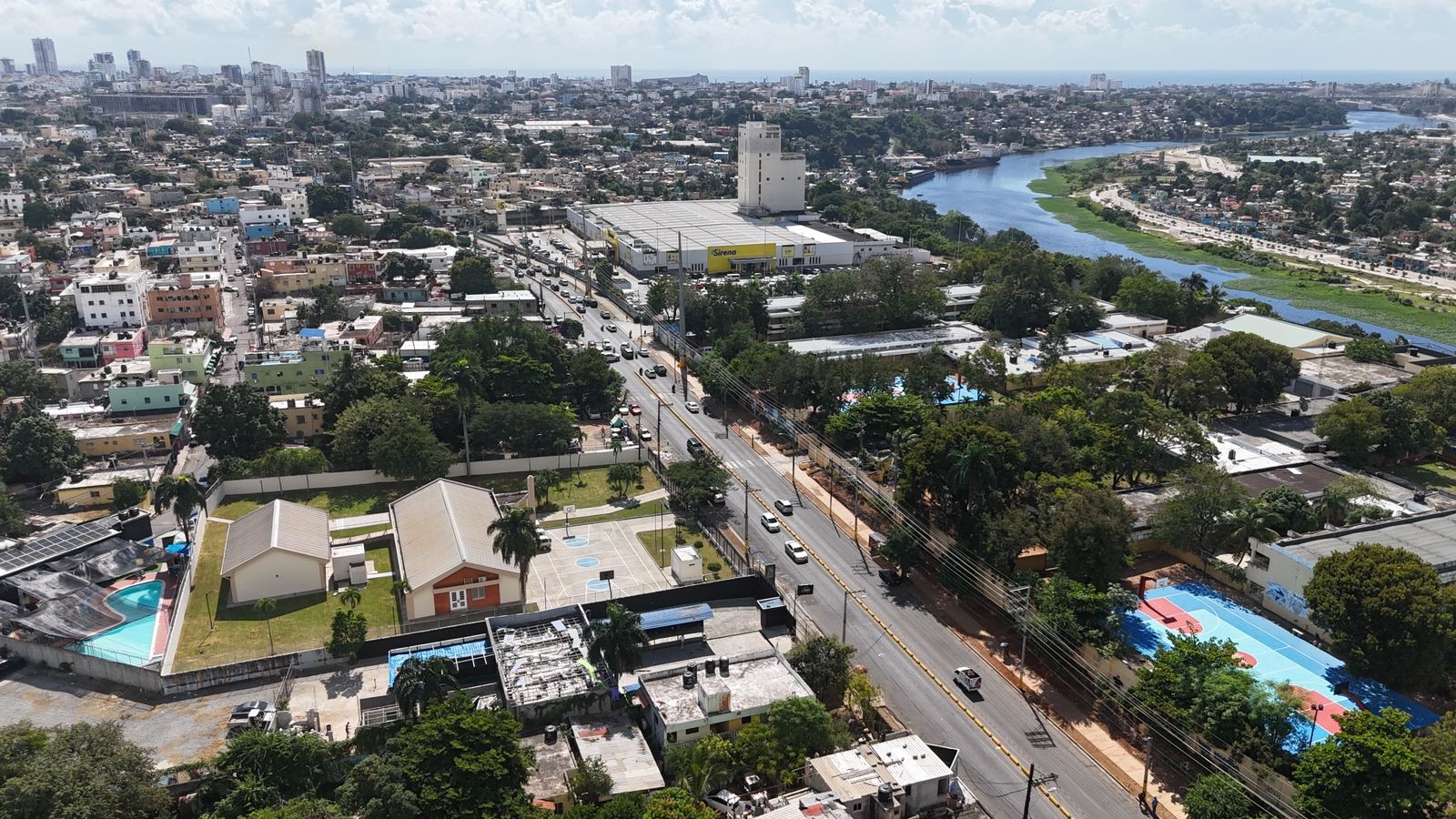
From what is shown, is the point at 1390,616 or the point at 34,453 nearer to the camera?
the point at 1390,616

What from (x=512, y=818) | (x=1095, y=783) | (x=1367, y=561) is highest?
(x=1367, y=561)

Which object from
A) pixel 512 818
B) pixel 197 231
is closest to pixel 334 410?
pixel 512 818

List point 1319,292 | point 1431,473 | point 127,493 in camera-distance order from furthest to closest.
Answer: point 1319,292, point 1431,473, point 127,493

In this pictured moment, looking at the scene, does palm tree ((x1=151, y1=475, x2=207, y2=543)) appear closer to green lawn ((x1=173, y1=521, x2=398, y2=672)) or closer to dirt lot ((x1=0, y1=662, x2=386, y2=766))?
green lawn ((x1=173, y1=521, x2=398, y2=672))

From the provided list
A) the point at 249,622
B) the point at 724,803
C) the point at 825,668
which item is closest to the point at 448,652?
the point at 249,622

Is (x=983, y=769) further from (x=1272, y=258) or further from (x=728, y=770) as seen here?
(x=1272, y=258)

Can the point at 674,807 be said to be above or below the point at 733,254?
below

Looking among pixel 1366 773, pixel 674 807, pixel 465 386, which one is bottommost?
pixel 674 807

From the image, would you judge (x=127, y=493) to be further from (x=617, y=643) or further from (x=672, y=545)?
(x=617, y=643)
